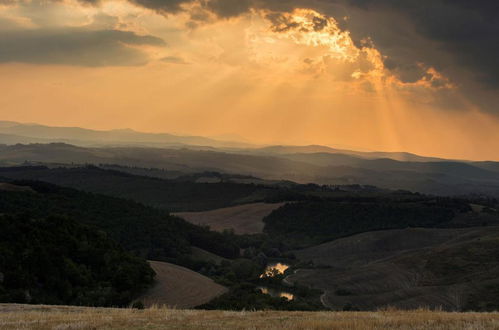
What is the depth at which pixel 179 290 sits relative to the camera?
291 ft

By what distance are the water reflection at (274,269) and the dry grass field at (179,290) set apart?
40.2 metres

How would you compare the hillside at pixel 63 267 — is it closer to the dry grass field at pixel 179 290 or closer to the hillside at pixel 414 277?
the dry grass field at pixel 179 290

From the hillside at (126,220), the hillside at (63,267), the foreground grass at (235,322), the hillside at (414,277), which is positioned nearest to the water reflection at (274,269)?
the hillside at (414,277)

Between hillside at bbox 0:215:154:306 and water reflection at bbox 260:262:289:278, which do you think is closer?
hillside at bbox 0:215:154:306

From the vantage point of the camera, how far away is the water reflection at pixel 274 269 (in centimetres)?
14294

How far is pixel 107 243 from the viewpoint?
101 meters

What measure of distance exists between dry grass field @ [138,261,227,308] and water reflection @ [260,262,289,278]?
4023 cm

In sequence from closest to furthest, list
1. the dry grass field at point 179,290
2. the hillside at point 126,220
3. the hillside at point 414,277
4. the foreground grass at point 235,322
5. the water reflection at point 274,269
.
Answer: the foreground grass at point 235,322, the dry grass field at point 179,290, the hillside at point 414,277, the water reflection at point 274,269, the hillside at point 126,220

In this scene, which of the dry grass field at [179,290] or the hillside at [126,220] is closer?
the dry grass field at [179,290]

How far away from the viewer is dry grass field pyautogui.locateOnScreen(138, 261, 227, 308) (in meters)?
80.7

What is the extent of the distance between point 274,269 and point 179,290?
64.2 meters

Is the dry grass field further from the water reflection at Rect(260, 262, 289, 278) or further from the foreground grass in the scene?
the foreground grass

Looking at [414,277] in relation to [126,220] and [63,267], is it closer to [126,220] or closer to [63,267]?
[63,267]

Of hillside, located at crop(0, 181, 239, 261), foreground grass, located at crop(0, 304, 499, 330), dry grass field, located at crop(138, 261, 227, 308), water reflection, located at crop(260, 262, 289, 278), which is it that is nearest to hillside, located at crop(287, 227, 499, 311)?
water reflection, located at crop(260, 262, 289, 278)
